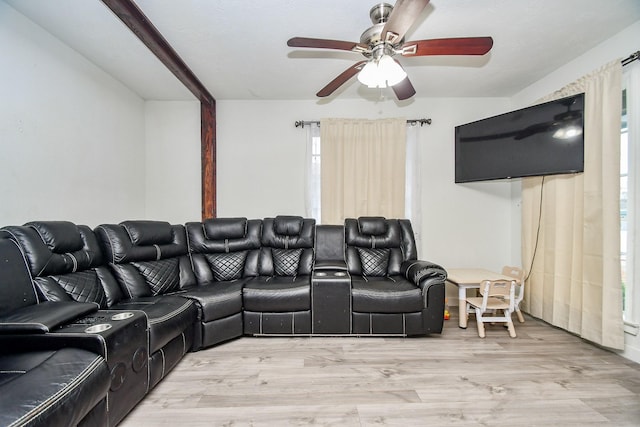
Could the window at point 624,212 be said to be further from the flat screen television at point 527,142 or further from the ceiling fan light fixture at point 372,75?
the ceiling fan light fixture at point 372,75

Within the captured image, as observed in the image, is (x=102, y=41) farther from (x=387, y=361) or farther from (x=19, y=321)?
(x=387, y=361)

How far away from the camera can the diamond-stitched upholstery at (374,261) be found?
111 inches

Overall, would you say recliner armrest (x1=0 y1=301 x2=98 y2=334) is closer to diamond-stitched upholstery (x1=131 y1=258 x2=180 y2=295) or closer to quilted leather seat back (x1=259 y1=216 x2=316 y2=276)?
diamond-stitched upholstery (x1=131 y1=258 x2=180 y2=295)

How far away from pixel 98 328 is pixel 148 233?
1.23 meters

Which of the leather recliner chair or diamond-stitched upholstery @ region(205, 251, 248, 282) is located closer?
the leather recliner chair

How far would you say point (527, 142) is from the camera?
252 centimetres

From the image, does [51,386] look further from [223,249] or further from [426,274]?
[426,274]

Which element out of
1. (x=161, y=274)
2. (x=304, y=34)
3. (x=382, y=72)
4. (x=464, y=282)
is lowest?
(x=464, y=282)

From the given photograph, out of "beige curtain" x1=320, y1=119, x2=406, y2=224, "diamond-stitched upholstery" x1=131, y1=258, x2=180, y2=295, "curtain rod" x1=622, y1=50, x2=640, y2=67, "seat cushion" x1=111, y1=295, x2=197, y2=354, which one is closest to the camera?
"seat cushion" x1=111, y1=295, x2=197, y2=354

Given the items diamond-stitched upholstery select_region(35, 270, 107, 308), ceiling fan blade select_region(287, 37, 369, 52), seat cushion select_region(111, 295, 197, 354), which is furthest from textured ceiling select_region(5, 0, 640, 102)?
seat cushion select_region(111, 295, 197, 354)

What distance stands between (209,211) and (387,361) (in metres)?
2.66

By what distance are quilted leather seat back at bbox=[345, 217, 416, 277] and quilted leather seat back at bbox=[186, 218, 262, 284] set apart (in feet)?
3.61

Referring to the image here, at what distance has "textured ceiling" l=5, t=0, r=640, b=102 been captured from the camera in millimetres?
1823

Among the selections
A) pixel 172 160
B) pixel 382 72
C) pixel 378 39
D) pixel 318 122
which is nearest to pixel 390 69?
pixel 382 72
